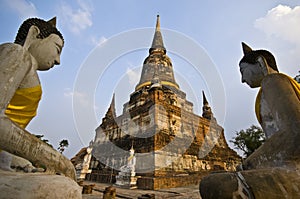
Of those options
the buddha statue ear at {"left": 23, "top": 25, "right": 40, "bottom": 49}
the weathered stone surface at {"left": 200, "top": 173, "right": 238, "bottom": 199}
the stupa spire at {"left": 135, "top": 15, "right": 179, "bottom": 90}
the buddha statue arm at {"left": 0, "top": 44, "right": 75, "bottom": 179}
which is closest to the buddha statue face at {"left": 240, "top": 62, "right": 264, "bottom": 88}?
the weathered stone surface at {"left": 200, "top": 173, "right": 238, "bottom": 199}

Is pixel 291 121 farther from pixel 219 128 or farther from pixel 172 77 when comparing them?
pixel 172 77

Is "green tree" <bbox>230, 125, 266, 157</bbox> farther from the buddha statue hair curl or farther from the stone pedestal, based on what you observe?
the buddha statue hair curl

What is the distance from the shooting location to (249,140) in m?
20.0

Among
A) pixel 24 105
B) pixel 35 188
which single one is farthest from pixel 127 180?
pixel 35 188

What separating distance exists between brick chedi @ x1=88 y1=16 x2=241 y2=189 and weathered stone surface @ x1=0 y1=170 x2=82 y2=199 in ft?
28.6

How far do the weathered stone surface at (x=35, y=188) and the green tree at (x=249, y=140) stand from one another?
2212 cm

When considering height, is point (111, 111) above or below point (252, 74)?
above

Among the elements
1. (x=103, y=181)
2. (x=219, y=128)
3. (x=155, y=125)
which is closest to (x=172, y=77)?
(x=219, y=128)

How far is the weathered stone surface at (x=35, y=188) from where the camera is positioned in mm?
990

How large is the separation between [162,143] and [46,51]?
10876mm

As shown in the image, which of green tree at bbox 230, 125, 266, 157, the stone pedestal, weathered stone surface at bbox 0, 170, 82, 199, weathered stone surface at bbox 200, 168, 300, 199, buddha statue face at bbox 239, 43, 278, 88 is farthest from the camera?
green tree at bbox 230, 125, 266, 157

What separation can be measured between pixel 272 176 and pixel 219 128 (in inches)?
808

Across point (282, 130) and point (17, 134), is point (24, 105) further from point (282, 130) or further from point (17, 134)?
point (282, 130)

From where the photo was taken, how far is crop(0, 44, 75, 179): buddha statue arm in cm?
123
